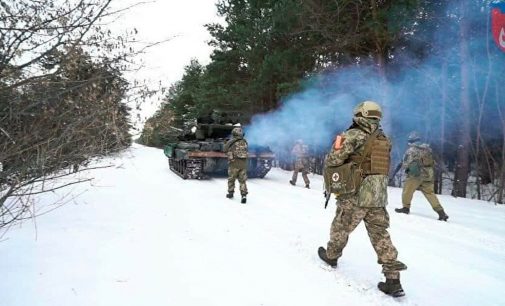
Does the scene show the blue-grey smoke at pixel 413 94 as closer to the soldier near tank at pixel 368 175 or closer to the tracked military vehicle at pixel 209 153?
the tracked military vehicle at pixel 209 153

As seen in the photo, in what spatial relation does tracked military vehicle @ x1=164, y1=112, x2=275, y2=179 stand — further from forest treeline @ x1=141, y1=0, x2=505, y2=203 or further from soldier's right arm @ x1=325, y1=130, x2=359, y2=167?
soldier's right arm @ x1=325, y1=130, x2=359, y2=167

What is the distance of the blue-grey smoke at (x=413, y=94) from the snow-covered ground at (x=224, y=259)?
282 inches

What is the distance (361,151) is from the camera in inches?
161

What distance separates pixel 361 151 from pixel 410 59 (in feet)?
38.9

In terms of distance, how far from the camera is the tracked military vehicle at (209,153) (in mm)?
13062

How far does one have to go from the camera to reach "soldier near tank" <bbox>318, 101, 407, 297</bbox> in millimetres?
3975

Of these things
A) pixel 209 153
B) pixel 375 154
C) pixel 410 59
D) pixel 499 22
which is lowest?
pixel 209 153

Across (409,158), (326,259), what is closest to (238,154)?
(409,158)

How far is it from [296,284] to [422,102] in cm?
1377

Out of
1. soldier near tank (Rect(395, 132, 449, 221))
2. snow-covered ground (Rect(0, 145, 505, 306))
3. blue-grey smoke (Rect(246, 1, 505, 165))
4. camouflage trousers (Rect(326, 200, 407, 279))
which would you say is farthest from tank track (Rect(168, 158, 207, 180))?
camouflage trousers (Rect(326, 200, 407, 279))

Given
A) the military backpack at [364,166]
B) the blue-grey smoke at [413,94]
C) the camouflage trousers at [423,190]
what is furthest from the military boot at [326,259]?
the blue-grey smoke at [413,94]

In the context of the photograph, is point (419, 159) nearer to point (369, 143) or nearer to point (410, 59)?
point (369, 143)

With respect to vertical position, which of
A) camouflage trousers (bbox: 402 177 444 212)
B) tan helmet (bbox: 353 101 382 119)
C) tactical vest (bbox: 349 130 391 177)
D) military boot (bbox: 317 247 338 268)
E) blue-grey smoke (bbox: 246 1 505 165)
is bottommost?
military boot (bbox: 317 247 338 268)

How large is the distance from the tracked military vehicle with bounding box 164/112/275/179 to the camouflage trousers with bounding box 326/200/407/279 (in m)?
9.00
